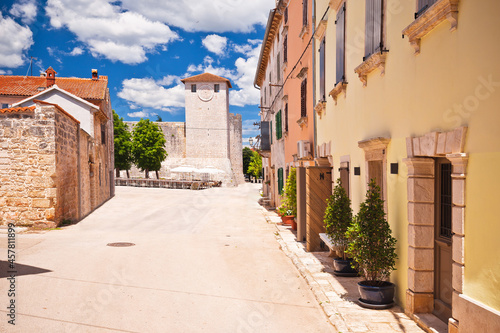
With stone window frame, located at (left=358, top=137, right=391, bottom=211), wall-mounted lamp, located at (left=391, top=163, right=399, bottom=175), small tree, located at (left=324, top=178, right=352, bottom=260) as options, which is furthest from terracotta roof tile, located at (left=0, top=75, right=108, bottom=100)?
wall-mounted lamp, located at (left=391, top=163, right=399, bottom=175)

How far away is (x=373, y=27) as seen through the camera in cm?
636

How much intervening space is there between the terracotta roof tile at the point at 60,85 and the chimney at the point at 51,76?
34 cm

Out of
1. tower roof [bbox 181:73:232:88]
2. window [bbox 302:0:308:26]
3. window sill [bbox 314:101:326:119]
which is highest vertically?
tower roof [bbox 181:73:232:88]

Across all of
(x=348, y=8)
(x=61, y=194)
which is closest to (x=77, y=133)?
(x=61, y=194)

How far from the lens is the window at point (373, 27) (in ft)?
20.1

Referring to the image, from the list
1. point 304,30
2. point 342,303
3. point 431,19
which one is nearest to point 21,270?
point 342,303

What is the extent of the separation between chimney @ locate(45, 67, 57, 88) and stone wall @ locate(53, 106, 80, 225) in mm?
13112

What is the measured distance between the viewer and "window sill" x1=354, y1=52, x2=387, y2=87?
6059 millimetres

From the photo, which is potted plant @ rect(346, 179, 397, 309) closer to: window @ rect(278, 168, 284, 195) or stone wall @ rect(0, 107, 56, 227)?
stone wall @ rect(0, 107, 56, 227)

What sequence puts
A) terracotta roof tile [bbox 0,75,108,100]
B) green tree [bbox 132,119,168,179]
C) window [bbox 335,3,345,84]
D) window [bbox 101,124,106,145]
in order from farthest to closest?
1. green tree [bbox 132,119,168,179]
2. terracotta roof tile [bbox 0,75,108,100]
3. window [bbox 101,124,106,145]
4. window [bbox 335,3,345,84]

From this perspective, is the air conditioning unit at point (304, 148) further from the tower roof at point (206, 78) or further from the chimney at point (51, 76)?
the tower roof at point (206, 78)

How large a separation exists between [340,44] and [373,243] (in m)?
4.52

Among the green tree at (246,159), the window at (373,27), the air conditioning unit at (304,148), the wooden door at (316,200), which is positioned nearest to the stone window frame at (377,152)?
the window at (373,27)

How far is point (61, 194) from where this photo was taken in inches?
552
